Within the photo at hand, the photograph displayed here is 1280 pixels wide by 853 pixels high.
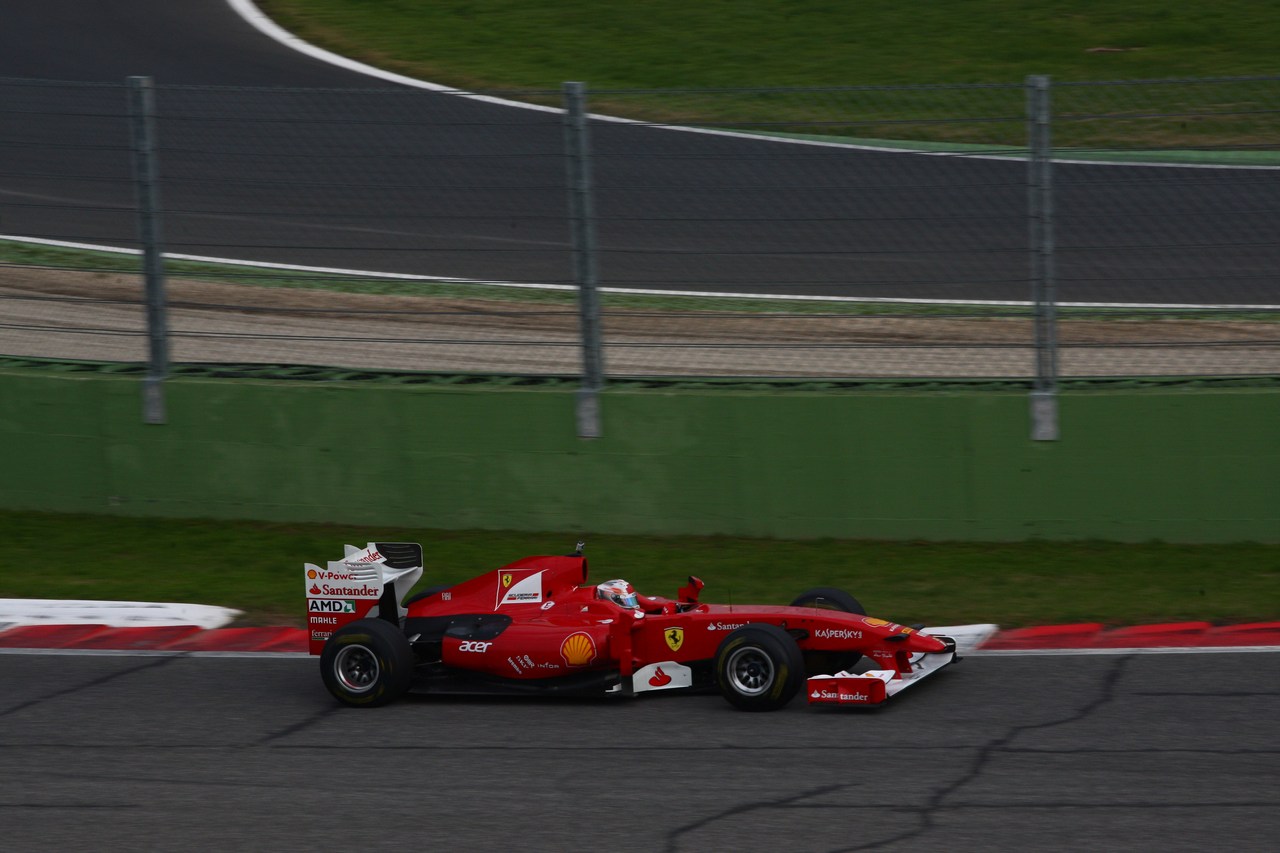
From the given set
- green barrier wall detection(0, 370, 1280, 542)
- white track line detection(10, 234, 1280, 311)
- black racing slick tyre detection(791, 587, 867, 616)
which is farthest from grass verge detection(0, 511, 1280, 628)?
white track line detection(10, 234, 1280, 311)

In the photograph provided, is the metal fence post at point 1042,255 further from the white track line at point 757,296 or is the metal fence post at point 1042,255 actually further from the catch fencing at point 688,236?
the white track line at point 757,296

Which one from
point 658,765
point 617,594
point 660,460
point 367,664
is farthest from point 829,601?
point 660,460

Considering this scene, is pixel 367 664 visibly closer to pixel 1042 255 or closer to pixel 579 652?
pixel 579 652

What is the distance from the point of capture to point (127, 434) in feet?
38.9

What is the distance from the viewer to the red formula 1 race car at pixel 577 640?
757 centimetres

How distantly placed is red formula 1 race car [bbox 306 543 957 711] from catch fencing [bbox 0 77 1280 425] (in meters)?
3.06

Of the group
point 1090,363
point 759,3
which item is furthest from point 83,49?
point 1090,363

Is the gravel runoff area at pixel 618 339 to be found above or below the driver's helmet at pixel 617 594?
above

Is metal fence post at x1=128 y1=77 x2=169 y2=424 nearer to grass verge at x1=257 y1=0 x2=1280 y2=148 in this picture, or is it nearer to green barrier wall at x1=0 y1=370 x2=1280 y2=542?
green barrier wall at x1=0 y1=370 x2=1280 y2=542

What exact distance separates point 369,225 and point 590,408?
2592 mm

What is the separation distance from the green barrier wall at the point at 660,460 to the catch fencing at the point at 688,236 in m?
0.32

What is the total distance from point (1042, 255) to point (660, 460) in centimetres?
285

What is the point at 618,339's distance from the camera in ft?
39.0

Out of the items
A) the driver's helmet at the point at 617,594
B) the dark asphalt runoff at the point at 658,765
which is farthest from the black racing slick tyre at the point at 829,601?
the driver's helmet at the point at 617,594
